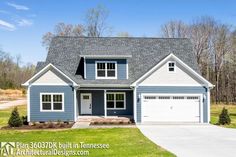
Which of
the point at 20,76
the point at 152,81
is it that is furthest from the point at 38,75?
the point at 20,76

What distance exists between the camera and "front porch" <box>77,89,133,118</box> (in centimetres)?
2931

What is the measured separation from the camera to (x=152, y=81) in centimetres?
2684

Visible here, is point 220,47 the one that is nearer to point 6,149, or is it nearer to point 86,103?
point 86,103

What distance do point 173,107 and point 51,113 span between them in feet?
32.5

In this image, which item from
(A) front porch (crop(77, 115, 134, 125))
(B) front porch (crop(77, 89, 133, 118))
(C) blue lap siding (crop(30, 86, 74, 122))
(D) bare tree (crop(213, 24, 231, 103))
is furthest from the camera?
(D) bare tree (crop(213, 24, 231, 103))

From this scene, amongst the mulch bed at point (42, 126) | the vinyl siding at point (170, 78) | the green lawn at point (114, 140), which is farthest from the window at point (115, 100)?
the green lawn at point (114, 140)

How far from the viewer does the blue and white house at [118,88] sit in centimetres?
2636

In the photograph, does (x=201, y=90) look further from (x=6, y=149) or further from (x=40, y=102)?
(x=6, y=149)

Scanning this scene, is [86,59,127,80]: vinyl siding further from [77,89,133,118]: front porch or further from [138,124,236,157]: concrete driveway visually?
[138,124,236,157]: concrete driveway

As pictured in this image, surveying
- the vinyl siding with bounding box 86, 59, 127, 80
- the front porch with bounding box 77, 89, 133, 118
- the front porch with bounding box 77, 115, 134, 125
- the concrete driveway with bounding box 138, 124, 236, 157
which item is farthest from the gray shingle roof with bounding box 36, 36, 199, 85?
the concrete driveway with bounding box 138, 124, 236, 157

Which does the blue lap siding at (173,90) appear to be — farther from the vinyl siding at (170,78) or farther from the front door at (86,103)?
the front door at (86,103)

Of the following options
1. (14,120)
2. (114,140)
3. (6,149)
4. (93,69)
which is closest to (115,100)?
(93,69)

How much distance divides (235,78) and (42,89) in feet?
126

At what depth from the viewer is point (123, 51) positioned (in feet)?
95.3
